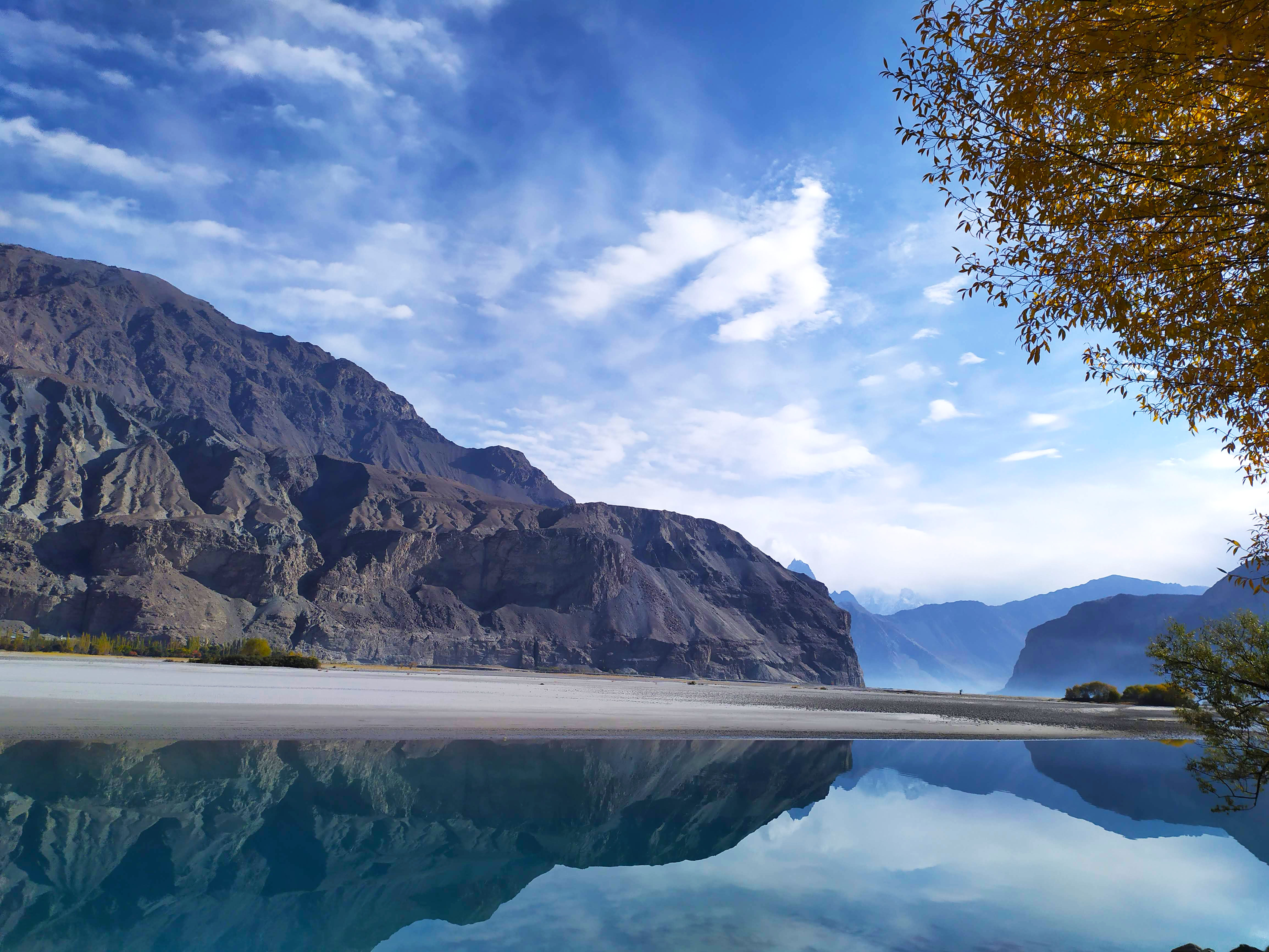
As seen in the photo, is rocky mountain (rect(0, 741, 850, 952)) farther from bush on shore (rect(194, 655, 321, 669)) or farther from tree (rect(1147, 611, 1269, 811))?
bush on shore (rect(194, 655, 321, 669))

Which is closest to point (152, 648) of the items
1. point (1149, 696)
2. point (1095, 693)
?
point (1095, 693)

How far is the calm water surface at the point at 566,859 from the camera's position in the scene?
8633 mm

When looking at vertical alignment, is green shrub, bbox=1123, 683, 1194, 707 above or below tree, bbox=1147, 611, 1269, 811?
below

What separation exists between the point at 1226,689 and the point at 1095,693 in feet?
351

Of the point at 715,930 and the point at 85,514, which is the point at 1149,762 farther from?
the point at 85,514

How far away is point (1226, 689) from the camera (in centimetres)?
1247

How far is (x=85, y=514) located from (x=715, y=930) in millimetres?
187082

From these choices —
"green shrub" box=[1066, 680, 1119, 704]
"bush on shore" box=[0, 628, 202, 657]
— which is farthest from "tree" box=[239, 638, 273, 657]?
"green shrub" box=[1066, 680, 1119, 704]

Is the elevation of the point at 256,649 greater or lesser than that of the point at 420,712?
lesser

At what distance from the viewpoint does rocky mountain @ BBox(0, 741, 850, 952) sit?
8312mm

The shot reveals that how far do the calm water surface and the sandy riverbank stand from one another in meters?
4.91

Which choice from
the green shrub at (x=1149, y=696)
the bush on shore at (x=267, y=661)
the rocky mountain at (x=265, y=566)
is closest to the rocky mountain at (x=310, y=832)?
the bush on shore at (x=267, y=661)

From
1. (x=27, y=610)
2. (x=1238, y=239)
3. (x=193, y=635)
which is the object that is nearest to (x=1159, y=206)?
(x=1238, y=239)

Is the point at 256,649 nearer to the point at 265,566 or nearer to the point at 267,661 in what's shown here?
the point at 267,661
